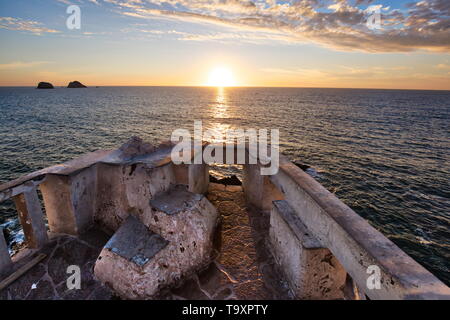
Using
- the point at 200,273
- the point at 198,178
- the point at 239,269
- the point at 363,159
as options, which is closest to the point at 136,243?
the point at 200,273

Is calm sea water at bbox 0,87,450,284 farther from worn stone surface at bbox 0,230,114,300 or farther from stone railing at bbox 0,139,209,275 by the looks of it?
worn stone surface at bbox 0,230,114,300

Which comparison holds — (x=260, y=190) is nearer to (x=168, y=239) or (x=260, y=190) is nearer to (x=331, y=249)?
(x=168, y=239)

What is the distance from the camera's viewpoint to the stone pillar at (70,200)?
661 cm

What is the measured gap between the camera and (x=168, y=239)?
6.00 metres

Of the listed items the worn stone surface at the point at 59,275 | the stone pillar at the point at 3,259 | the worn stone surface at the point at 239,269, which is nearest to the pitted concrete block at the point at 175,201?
the worn stone surface at the point at 239,269

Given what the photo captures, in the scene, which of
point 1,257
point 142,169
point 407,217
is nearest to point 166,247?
point 142,169

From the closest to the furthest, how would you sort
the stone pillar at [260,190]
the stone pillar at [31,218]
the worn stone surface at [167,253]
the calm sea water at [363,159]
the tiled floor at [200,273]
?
the worn stone surface at [167,253] → the tiled floor at [200,273] → the stone pillar at [31,218] → the stone pillar at [260,190] → the calm sea water at [363,159]

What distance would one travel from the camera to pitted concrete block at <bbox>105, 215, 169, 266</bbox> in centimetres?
552

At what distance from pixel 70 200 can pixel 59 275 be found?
6.54 feet

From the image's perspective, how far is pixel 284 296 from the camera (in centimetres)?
562

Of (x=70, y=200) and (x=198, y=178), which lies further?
(x=198, y=178)

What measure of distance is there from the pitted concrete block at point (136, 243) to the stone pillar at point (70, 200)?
5.97 feet

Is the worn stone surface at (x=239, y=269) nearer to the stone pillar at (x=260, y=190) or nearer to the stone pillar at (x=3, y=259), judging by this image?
the stone pillar at (x=260, y=190)

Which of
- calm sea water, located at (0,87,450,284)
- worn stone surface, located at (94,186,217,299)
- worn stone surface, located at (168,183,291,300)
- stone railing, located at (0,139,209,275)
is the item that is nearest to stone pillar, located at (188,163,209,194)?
stone railing, located at (0,139,209,275)
